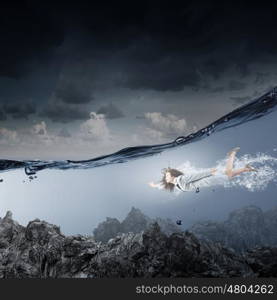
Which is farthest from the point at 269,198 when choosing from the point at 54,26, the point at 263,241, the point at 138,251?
the point at 54,26

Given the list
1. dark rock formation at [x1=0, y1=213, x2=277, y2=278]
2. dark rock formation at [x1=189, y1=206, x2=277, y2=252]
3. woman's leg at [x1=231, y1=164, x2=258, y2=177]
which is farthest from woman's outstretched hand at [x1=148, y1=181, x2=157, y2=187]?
woman's leg at [x1=231, y1=164, x2=258, y2=177]

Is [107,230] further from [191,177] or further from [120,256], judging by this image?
[191,177]

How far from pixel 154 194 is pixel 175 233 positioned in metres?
0.73

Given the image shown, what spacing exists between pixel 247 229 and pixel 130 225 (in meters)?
1.91

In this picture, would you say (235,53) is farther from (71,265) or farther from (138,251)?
(71,265)

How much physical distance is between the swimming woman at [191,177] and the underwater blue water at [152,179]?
3.3 inches

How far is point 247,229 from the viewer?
644 cm

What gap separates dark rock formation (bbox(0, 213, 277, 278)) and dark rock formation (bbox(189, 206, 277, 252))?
0.41 feet

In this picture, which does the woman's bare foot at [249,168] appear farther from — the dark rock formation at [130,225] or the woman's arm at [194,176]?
the dark rock formation at [130,225]

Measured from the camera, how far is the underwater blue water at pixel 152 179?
6547mm

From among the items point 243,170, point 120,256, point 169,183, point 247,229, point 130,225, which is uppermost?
point 243,170

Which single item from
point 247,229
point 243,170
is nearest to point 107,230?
point 247,229

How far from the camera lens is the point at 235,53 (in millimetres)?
6809

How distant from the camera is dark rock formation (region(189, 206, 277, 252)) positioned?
21.0 ft
